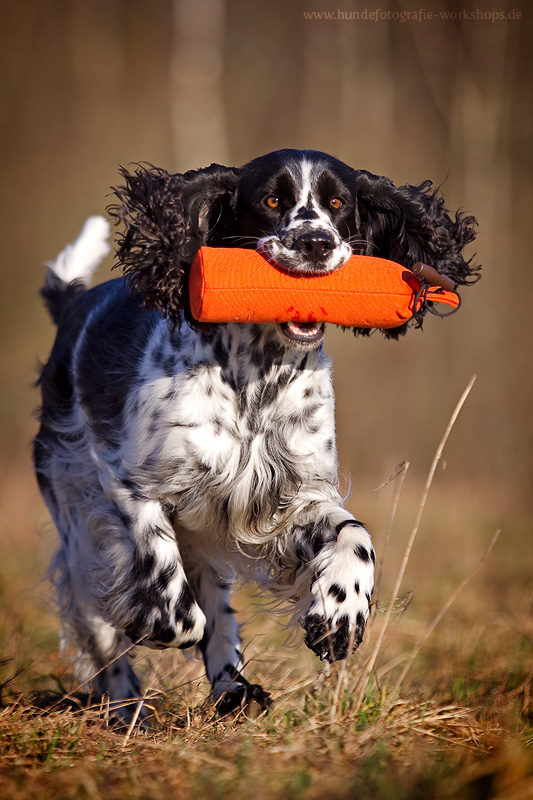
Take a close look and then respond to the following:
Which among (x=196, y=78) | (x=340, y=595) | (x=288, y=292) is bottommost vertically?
(x=340, y=595)

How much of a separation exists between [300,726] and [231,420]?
0.88 m

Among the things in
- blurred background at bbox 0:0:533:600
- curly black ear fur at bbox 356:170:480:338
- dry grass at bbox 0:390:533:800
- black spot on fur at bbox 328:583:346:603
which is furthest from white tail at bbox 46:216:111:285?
blurred background at bbox 0:0:533:600

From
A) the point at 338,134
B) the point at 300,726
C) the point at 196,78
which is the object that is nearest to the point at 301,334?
the point at 300,726

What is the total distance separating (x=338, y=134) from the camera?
14.0 m

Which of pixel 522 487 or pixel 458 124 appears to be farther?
pixel 458 124

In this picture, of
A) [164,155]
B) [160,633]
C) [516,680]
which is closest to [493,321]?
[164,155]

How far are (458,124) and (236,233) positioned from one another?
11.4 m

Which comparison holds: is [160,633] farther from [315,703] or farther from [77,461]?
[77,461]

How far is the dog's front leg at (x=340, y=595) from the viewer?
2.50 m

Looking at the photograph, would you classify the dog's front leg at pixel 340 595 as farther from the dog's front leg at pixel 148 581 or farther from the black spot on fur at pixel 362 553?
the dog's front leg at pixel 148 581

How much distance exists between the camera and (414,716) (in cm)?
243

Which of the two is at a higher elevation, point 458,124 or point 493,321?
point 458,124

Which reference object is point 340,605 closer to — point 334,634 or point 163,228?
point 334,634

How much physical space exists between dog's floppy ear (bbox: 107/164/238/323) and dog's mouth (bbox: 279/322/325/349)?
307mm
